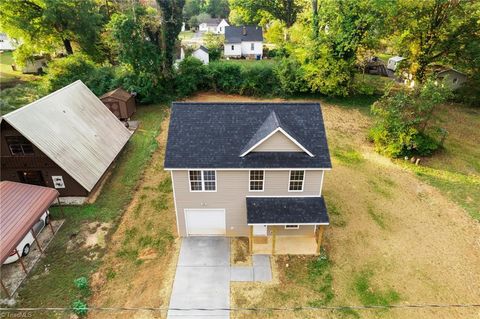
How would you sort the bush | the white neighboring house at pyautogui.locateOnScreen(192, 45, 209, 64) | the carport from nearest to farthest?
1. the carport
2. the bush
3. the white neighboring house at pyautogui.locateOnScreen(192, 45, 209, 64)

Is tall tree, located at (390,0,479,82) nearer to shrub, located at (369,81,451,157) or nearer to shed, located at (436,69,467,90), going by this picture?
shed, located at (436,69,467,90)

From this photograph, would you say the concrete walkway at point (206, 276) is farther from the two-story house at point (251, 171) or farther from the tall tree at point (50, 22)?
the tall tree at point (50, 22)

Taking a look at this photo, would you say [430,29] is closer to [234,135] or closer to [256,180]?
[234,135]

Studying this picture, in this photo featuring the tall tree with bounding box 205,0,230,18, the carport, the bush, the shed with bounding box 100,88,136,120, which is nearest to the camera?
the carport

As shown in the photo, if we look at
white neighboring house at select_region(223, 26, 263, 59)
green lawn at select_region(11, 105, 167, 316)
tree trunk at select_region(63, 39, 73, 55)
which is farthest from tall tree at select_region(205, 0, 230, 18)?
green lawn at select_region(11, 105, 167, 316)

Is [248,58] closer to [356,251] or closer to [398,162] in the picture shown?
[398,162]

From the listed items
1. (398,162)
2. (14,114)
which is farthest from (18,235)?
(398,162)
